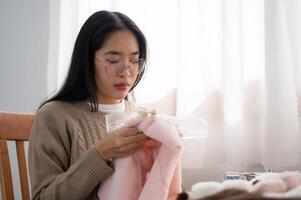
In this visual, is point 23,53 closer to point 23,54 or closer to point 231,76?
point 23,54

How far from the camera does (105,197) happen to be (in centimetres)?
79

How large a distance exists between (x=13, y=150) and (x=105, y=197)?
3.28 ft

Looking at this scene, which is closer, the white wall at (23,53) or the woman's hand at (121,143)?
the woman's hand at (121,143)

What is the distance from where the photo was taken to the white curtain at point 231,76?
1.20m

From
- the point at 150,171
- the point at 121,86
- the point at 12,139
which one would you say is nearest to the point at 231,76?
the point at 121,86

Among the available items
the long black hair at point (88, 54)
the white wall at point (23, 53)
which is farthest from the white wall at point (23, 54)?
the long black hair at point (88, 54)

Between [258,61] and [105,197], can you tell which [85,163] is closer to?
[105,197]

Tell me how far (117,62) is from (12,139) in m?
0.40

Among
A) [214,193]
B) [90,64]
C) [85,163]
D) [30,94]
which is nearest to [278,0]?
[90,64]

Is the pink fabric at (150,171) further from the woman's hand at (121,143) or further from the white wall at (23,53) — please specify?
the white wall at (23,53)

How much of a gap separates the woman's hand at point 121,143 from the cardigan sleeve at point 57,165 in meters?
Result: 0.02

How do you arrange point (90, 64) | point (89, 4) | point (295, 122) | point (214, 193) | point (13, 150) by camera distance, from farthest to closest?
point (13, 150), point (89, 4), point (295, 122), point (90, 64), point (214, 193)

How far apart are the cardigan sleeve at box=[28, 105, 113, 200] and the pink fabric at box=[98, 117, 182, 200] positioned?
0.12 ft

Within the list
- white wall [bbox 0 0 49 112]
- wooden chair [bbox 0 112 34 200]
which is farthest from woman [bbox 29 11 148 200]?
white wall [bbox 0 0 49 112]
